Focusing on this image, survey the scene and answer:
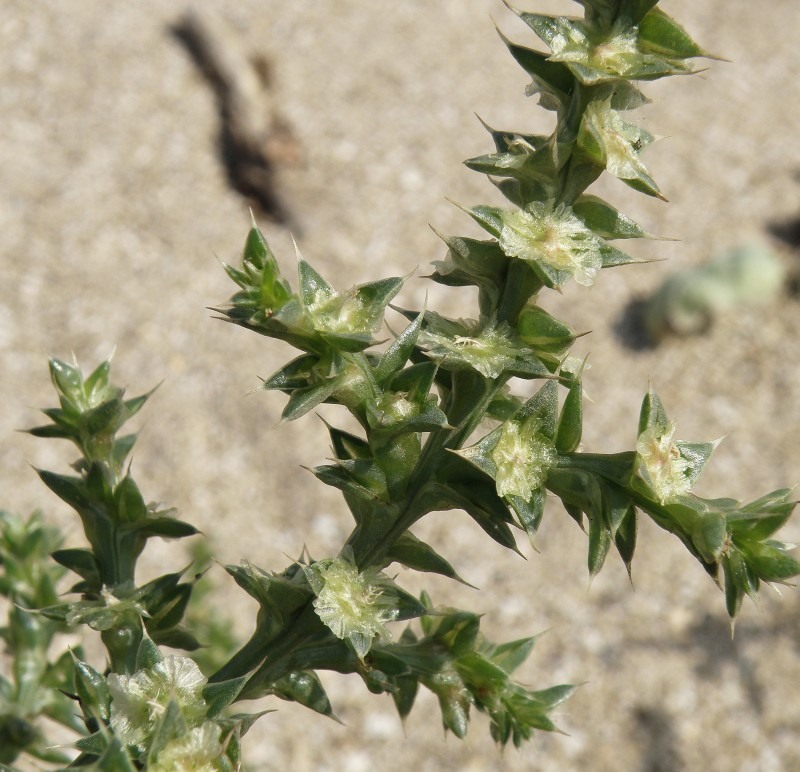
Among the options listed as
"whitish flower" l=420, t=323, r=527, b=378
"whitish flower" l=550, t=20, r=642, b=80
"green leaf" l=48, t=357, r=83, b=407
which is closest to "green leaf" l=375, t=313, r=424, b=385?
"whitish flower" l=420, t=323, r=527, b=378

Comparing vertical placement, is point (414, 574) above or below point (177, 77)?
below

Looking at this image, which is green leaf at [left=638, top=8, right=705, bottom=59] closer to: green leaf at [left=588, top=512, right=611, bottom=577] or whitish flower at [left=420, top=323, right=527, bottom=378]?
whitish flower at [left=420, top=323, right=527, bottom=378]

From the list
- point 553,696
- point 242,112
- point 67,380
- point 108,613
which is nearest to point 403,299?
point 242,112

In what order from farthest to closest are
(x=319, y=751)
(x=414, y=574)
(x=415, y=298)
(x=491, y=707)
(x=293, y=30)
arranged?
(x=293, y=30)
(x=415, y=298)
(x=414, y=574)
(x=319, y=751)
(x=491, y=707)

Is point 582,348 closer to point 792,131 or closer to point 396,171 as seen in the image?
point 396,171

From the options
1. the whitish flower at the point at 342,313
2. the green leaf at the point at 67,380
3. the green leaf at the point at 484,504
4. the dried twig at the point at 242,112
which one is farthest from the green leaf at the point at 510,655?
the dried twig at the point at 242,112

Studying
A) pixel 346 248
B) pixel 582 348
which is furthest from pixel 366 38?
pixel 582 348
